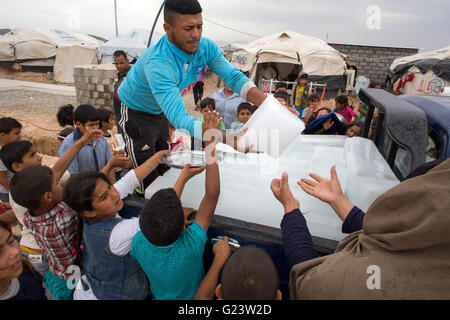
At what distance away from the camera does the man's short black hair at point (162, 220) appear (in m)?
1.09

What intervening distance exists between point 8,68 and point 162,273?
2152cm

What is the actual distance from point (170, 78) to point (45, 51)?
20.1 meters

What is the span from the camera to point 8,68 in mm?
16453

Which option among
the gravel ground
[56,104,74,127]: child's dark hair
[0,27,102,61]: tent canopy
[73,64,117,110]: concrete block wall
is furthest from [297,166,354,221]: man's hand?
[0,27,102,61]: tent canopy

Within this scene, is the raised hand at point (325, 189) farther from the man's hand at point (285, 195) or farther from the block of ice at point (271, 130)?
the block of ice at point (271, 130)

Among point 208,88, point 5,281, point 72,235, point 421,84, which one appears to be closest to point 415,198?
point 72,235

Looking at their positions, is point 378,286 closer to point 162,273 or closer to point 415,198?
point 415,198

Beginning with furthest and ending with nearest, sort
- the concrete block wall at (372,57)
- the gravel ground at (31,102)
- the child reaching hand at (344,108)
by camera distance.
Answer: the concrete block wall at (372,57) → the gravel ground at (31,102) → the child reaching hand at (344,108)

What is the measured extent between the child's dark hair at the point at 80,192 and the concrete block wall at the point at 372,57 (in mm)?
17593

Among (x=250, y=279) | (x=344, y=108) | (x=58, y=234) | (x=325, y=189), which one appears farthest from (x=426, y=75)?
(x=58, y=234)

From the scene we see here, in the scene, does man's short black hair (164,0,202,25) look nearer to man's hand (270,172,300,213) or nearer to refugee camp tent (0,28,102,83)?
man's hand (270,172,300,213)

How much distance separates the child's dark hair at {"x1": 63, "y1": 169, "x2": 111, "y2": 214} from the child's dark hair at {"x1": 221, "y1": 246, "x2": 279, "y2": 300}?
78 cm

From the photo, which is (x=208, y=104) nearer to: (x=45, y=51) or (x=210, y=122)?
(x=210, y=122)

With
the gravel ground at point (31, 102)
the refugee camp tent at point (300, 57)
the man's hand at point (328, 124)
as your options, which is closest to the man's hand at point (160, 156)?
the man's hand at point (328, 124)
